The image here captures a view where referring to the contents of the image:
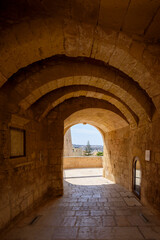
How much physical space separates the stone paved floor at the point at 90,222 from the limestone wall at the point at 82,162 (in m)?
7.20

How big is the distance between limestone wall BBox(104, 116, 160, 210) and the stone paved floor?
0.59 meters

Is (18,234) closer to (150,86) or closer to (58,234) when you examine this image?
(58,234)

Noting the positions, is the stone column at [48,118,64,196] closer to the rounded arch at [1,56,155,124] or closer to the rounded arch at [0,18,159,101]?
the rounded arch at [1,56,155,124]

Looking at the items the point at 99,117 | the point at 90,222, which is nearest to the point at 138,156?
the point at 90,222

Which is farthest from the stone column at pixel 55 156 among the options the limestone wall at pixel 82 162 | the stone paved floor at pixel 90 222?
the limestone wall at pixel 82 162

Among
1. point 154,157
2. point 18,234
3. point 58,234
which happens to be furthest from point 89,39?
point 18,234

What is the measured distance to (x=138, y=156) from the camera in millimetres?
4422

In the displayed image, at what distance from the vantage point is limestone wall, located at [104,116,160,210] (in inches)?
133

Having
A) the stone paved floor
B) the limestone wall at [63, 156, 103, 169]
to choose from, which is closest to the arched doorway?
the stone paved floor

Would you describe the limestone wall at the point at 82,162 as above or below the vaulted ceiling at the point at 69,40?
below

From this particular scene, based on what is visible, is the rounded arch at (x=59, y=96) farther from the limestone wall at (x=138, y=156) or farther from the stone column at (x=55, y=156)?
the limestone wall at (x=138, y=156)

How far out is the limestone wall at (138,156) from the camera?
3.37m

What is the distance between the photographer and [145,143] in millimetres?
3973

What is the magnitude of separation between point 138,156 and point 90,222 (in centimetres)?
250
